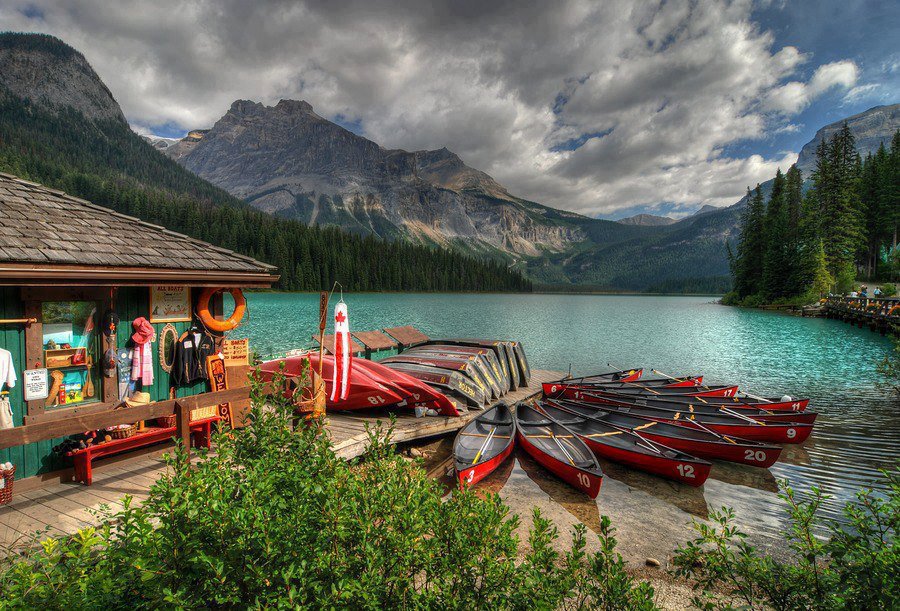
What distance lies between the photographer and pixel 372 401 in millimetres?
12930

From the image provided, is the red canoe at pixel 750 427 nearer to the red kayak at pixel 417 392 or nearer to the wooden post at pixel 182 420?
the red kayak at pixel 417 392

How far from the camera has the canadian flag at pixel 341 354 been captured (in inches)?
444

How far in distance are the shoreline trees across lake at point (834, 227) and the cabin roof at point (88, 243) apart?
273 feet

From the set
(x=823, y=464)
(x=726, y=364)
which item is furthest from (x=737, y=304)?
(x=823, y=464)

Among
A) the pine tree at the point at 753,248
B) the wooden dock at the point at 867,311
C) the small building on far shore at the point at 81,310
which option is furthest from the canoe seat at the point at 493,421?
the pine tree at the point at 753,248

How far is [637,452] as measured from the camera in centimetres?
1195

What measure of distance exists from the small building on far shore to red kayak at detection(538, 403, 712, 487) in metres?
11.4

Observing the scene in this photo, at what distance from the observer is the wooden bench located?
24.4 ft

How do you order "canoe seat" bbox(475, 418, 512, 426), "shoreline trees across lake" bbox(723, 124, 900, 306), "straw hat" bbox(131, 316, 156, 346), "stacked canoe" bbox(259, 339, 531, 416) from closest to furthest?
1. "straw hat" bbox(131, 316, 156, 346)
2. "stacked canoe" bbox(259, 339, 531, 416)
3. "canoe seat" bbox(475, 418, 512, 426)
4. "shoreline trees across lake" bbox(723, 124, 900, 306)

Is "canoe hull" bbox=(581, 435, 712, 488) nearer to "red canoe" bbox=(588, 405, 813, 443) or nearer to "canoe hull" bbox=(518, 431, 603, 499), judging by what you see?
"canoe hull" bbox=(518, 431, 603, 499)

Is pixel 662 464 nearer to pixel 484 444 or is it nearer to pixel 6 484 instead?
pixel 484 444

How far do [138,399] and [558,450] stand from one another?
10964 mm

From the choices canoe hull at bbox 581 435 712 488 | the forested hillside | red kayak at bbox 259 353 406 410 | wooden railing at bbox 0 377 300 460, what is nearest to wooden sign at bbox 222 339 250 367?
red kayak at bbox 259 353 406 410

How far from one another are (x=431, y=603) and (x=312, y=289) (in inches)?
4835
